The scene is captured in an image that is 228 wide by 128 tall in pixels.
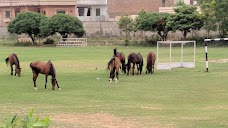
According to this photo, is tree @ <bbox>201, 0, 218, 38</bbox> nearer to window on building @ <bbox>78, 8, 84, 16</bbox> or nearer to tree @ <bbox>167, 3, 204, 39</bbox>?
tree @ <bbox>167, 3, 204, 39</bbox>

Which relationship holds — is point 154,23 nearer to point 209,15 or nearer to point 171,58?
point 209,15

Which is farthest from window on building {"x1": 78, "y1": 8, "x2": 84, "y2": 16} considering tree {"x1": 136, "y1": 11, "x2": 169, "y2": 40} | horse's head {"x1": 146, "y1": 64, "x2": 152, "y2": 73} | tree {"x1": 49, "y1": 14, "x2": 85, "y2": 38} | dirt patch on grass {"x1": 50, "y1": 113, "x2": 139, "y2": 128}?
dirt patch on grass {"x1": 50, "y1": 113, "x2": 139, "y2": 128}

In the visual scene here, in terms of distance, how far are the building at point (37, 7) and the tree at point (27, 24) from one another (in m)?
18.6

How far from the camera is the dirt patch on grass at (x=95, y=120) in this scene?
11680 mm

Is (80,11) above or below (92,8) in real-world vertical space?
below

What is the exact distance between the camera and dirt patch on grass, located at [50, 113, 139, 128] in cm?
1168

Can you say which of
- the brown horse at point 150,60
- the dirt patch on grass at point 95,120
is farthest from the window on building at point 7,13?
the dirt patch on grass at point 95,120

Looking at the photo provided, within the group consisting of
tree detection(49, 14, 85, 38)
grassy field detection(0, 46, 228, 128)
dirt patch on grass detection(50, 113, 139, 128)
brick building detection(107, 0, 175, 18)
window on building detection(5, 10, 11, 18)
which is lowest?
grassy field detection(0, 46, 228, 128)

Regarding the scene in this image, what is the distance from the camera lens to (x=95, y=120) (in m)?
12.4

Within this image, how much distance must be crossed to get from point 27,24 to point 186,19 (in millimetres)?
21242

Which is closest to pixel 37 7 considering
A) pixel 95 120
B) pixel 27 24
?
pixel 27 24

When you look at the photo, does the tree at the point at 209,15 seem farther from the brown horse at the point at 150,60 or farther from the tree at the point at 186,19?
the brown horse at the point at 150,60

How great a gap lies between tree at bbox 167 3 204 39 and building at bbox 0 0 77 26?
98.6 ft

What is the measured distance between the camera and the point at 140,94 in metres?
18.5
